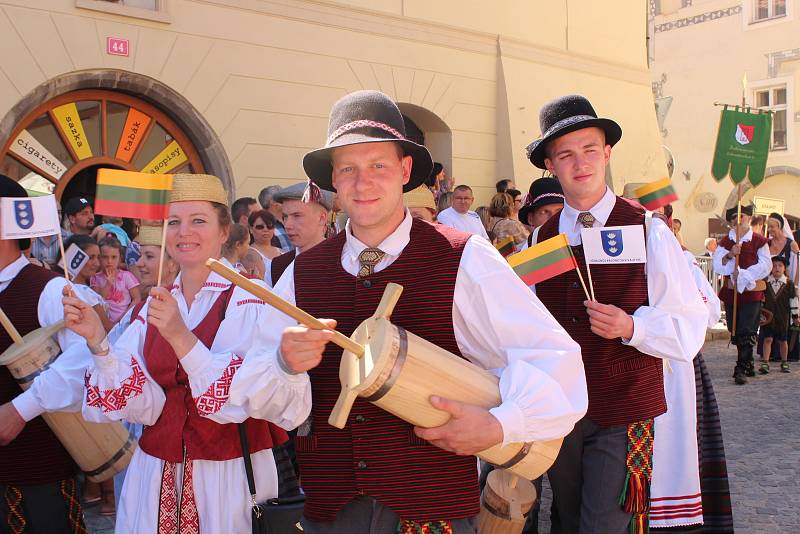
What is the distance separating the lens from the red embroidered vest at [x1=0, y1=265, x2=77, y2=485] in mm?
3178

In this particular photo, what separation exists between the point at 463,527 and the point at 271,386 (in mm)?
641

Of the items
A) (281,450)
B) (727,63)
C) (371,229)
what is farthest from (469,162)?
(727,63)

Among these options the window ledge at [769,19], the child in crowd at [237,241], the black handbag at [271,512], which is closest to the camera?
the black handbag at [271,512]

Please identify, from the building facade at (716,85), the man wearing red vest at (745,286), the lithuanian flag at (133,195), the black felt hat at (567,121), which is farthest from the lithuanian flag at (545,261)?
the building facade at (716,85)

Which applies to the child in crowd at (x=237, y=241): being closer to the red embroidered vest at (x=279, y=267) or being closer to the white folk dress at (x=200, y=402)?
the red embroidered vest at (x=279, y=267)

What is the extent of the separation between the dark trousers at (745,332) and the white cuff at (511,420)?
8730 mm

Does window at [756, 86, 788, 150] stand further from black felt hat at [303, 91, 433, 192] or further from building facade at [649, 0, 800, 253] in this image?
black felt hat at [303, 91, 433, 192]

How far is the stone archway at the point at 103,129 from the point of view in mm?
8758

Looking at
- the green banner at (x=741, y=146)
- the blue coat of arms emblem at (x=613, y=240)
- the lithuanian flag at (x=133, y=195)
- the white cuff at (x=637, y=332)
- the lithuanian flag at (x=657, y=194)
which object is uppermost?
the green banner at (x=741, y=146)

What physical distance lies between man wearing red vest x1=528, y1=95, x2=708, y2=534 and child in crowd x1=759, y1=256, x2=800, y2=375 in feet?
27.6

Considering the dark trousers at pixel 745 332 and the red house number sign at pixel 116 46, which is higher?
the red house number sign at pixel 116 46

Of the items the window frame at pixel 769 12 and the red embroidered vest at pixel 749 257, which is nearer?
the red embroidered vest at pixel 749 257

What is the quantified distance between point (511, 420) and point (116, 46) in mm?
8365

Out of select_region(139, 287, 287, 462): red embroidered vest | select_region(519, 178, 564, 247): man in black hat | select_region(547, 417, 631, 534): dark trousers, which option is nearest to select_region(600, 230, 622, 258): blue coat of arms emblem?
select_region(547, 417, 631, 534): dark trousers
